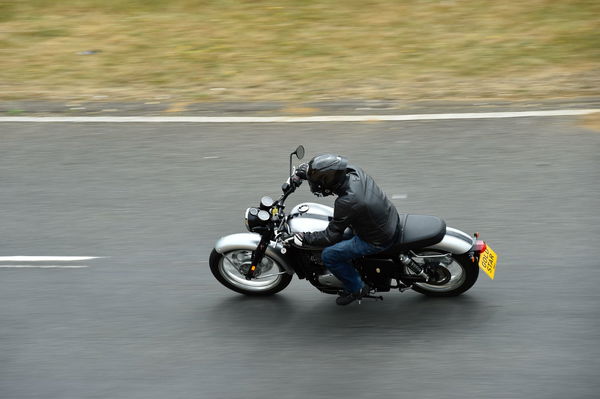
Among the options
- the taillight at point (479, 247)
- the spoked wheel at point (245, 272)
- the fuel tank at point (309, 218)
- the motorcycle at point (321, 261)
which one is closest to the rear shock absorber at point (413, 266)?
the motorcycle at point (321, 261)

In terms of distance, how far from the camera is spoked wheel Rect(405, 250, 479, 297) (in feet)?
22.4

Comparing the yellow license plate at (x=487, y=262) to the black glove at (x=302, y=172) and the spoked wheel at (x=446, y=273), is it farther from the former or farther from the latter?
the black glove at (x=302, y=172)

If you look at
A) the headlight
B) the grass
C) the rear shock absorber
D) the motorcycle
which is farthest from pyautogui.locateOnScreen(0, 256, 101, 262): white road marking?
the grass

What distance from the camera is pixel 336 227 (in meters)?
6.41

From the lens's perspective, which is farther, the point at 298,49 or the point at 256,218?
the point at 298,49

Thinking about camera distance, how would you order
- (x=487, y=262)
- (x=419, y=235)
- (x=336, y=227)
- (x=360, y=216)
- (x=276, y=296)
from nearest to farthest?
(x=360, y=216) < (x=336, y=227) < (x=419, y=235) < (x=487, y=262) < (x=276, y=296)

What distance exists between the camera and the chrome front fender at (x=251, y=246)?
22.9 feet

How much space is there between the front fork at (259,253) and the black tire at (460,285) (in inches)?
55.8

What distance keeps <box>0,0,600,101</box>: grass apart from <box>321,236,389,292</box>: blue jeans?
5253 mm

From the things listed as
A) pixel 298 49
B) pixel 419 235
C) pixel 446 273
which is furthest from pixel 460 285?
pixel 298 49

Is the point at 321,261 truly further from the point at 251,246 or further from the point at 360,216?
the point at 360,216

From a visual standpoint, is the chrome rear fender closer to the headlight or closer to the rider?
the rider

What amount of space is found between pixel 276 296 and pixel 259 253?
23.3 inches

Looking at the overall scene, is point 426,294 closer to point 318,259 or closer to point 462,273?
point 462,273
